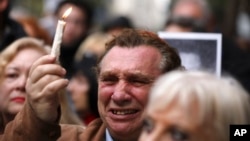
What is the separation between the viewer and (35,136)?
188 inches

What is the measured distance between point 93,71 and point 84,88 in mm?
2175

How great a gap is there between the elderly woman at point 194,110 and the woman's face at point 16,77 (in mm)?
2779

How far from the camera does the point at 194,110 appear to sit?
379 cm

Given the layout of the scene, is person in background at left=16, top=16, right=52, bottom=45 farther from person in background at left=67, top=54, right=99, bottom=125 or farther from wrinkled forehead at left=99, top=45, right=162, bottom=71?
wrinkled forehead at left=99, top=45, right=162, bottom=71

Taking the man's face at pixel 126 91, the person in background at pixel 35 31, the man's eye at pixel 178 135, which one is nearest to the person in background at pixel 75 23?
the person in background at pixel 35 31

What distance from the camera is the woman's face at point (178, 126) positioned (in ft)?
12.4

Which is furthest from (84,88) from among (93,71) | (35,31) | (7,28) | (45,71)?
(45,71)

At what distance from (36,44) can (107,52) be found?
172 cm

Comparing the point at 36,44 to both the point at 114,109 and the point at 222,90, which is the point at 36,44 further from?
the point at 222,90

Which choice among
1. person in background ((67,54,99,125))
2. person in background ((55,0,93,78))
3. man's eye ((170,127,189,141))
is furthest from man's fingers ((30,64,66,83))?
person in background ((55,0,93,78))

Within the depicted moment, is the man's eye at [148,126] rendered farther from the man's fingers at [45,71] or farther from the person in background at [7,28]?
the person in background at [7,28]

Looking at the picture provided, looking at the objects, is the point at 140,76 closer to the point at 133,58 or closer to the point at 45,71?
the point at 133,58

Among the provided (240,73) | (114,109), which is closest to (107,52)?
(114,109)

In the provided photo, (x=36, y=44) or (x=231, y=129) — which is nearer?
(x=231, y=129)
